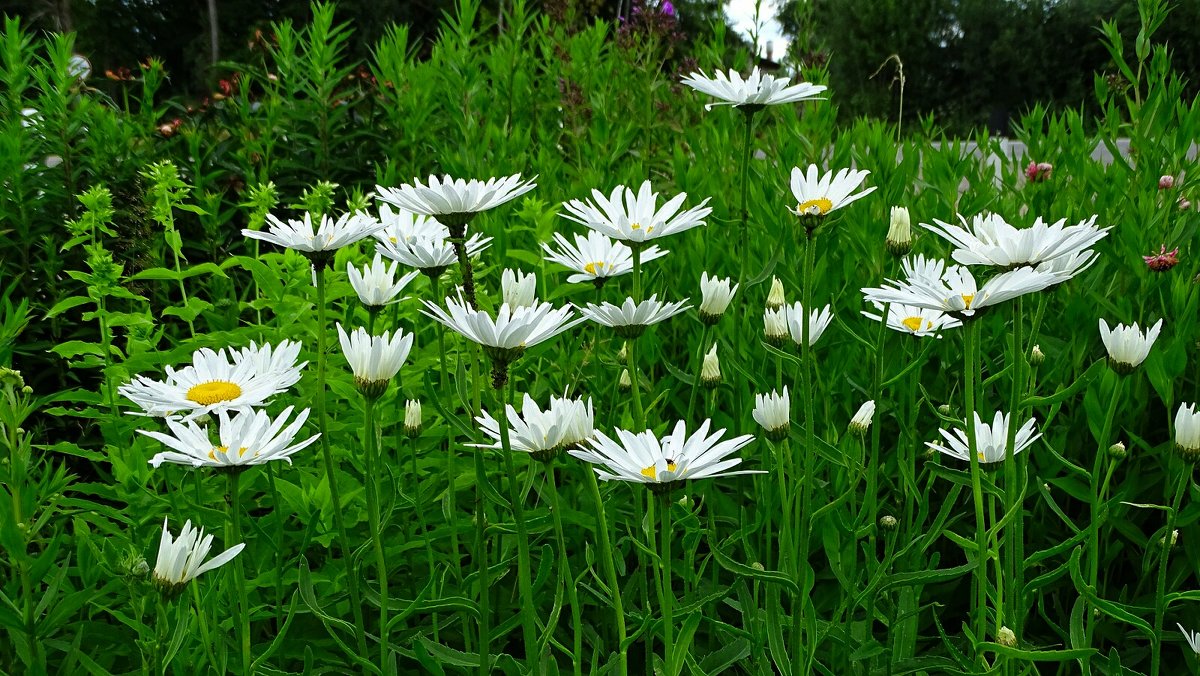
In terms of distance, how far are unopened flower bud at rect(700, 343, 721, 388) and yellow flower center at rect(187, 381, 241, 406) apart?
72 centimetres

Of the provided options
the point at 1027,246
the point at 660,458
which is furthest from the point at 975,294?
the point at 660,458

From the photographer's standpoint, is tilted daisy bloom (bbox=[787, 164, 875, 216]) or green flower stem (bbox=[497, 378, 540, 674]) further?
tilted daisy bloom (bbox=[787, 164, 875, 216])

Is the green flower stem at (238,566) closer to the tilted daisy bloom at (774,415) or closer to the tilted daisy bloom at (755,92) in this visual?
the tilted daisy bloom at (774,415)

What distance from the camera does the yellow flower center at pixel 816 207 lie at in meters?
1.34

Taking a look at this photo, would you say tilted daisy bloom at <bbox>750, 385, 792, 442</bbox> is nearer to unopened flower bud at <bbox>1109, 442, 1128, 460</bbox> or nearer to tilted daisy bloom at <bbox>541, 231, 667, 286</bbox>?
tilted daisy bloom at <bbox>541, 231, 667, 286</bbox>

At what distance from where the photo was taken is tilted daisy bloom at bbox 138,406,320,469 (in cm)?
112

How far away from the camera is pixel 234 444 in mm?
1121

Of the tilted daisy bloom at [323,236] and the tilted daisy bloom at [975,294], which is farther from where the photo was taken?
the tilted daisy bloom at [323,236]

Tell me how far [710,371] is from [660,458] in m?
0.49

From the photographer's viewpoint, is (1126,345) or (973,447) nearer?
(973,447)

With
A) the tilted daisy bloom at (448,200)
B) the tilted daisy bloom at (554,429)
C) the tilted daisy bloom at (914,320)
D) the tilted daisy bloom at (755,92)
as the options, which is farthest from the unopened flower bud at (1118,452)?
the tilted daisy bloom at (448,200)

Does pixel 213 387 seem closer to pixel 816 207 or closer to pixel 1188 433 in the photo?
pixel 816 207

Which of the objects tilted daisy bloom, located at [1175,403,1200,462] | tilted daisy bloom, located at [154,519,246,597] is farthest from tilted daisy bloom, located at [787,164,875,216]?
tilted daisy bloom, located at [154,519,246,597]

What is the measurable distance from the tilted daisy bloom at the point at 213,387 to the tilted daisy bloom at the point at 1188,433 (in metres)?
1.16
